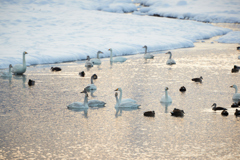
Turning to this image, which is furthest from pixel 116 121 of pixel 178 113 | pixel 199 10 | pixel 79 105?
pixel 199 10

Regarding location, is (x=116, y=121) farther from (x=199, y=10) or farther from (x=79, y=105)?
(x=199, y=10)

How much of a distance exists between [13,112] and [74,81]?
5.06 m

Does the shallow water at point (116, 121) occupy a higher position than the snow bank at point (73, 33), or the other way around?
the snow bank at point (73, 33)

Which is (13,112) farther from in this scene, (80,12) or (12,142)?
(80,12)

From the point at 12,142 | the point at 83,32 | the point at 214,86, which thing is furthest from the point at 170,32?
the point at 12,142

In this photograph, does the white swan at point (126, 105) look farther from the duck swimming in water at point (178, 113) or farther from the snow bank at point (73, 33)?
the snow bank at point (73, 33)

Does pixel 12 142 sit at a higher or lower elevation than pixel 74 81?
lower

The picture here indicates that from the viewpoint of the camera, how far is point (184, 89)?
13156 millimetres

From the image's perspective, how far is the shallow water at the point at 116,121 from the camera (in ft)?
24.8

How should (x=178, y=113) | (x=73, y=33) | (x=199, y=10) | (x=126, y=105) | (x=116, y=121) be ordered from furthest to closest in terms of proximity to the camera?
(x=199, y=10), (x=73, y=33), (x=126, y=105), (x=178, y=113), (x=116, y=121)

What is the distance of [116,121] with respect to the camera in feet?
31.4

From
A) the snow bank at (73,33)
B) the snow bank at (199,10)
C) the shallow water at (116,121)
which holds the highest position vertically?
the snow bank at (199,10)

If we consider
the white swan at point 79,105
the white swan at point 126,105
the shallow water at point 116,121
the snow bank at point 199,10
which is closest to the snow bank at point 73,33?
the shallow water at point 116,121

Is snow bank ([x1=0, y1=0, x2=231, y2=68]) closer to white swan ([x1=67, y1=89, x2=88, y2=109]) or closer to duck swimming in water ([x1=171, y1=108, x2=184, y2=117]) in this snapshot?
white swan ([x1=67, y1=89, x2=88, y2=109])
